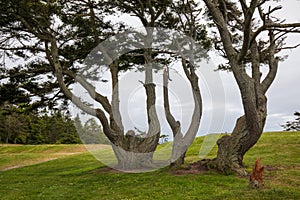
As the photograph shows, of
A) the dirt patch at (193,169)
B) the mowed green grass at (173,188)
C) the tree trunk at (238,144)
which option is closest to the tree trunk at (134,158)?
the mowed green grass at (173,188)

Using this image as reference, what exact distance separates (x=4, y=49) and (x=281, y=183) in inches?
512

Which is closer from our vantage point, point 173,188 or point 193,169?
point 173,188

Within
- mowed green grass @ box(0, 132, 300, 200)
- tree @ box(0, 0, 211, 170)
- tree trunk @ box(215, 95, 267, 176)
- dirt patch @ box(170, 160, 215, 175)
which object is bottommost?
mowed green grass @ box(0, 132, 300, 200)

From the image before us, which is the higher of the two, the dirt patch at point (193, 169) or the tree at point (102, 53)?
the tree at point (102, 53)

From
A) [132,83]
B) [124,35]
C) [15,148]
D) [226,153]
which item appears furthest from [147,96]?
[15,148]

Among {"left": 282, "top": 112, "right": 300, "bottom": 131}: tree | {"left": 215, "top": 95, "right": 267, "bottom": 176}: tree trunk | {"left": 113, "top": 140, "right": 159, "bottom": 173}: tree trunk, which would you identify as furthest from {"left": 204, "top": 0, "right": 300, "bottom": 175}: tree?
{"left": 282, "top": 112, "right": 300, "bottom": 131}: tree

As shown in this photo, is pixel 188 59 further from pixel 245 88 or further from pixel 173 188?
pixel 173 188

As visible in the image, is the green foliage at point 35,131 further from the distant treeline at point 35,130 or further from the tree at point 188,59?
the tree at point 188,59

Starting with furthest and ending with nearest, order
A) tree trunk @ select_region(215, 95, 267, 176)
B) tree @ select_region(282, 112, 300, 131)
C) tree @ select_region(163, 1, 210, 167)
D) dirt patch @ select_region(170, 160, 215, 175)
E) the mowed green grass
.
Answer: tree @ select_region(282, 112, 300, 131), tree @ select_region(163, 1, 210, 167), dirt patch @ select_region(170, 160, 215, 175), tree trunk @ select_region(215, 95, 267, 176), the mowed green grass

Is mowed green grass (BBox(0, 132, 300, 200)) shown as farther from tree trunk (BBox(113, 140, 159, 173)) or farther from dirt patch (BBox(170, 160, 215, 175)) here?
tree trunk (BBox(113, 140, 159, 173))

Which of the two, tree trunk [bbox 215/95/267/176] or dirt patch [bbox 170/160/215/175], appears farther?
dirt patch [bbox 170/160/215/175]

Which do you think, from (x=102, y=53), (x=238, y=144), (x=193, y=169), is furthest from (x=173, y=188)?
(x=102, y=53)

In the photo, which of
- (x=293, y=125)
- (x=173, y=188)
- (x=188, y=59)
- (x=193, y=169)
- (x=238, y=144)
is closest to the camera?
(x=173, y=188)

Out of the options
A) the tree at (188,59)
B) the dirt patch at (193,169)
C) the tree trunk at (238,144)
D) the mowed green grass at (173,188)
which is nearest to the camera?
the mowed green grass at (173,188)
